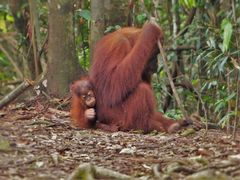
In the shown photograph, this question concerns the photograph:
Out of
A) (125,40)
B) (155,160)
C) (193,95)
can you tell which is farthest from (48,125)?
(193,95)

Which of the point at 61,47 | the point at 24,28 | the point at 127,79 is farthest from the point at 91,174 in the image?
the point at 24,28

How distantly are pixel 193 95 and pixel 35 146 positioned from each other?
137 inches

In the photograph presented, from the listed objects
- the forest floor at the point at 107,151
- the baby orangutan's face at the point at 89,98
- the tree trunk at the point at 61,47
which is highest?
the tree trunk at the point at 61,47

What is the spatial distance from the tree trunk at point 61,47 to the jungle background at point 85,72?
0.01 m

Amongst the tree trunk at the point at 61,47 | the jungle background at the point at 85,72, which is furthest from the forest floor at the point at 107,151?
the tree trunk at the point at 61,47

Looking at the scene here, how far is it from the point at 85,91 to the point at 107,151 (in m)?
1.52

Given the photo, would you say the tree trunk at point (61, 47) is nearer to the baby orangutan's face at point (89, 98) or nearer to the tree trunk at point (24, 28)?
the baby orangutan's face at point (89, 98)

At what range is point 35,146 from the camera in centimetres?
425

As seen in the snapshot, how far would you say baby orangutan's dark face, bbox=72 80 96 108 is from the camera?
19.0 ft

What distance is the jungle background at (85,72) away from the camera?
12.1 feet

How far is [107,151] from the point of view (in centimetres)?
435


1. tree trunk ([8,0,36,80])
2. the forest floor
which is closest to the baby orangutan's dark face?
the forest floor

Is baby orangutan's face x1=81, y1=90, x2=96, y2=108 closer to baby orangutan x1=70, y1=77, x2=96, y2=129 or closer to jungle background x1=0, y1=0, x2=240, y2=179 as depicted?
baby orangutan x1=70, y1=77, x2=96, y2=129

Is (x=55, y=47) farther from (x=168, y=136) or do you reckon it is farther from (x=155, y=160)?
(x=155, y=160)
